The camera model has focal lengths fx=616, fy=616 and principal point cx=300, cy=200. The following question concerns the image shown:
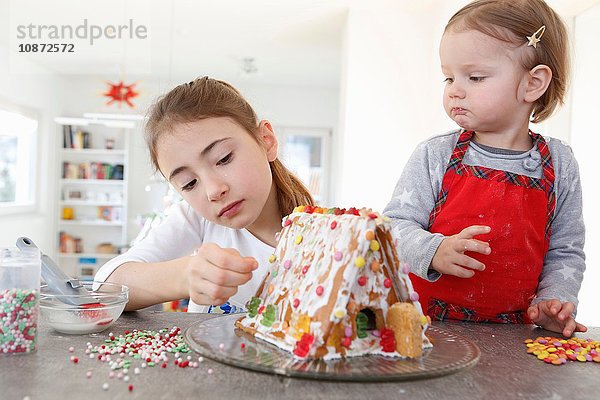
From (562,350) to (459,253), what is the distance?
0.77 ft

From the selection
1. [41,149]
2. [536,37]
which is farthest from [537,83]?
[41,149]

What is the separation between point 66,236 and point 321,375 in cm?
853

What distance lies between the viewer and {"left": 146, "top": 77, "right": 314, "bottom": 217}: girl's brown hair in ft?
3.93

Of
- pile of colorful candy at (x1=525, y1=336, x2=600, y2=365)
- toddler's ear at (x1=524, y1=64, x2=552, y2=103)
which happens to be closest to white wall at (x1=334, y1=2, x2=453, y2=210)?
toddler's ear at (x1=524, y1=64, x2=552, y2=103)

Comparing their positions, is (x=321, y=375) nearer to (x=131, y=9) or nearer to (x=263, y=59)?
(x=131, y=9)

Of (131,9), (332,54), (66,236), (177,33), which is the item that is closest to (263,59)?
(332,54)

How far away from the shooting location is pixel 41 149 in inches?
316

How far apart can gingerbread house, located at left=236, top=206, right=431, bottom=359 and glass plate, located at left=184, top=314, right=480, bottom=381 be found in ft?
0.06

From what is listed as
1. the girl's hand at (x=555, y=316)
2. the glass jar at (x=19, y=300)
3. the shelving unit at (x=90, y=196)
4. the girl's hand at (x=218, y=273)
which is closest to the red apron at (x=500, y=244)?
the girl's hand at (x=555, y=316)

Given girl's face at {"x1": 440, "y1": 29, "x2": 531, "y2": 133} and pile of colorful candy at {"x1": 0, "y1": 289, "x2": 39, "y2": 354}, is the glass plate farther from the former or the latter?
girl's face at {"x1": 440, "y1": 29, "x2": 531, "y2": 133}

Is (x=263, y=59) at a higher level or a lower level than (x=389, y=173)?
higher

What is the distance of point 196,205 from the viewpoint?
1118mm

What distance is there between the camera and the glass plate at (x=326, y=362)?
676 millimetres

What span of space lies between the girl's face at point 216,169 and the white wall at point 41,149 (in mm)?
6349
